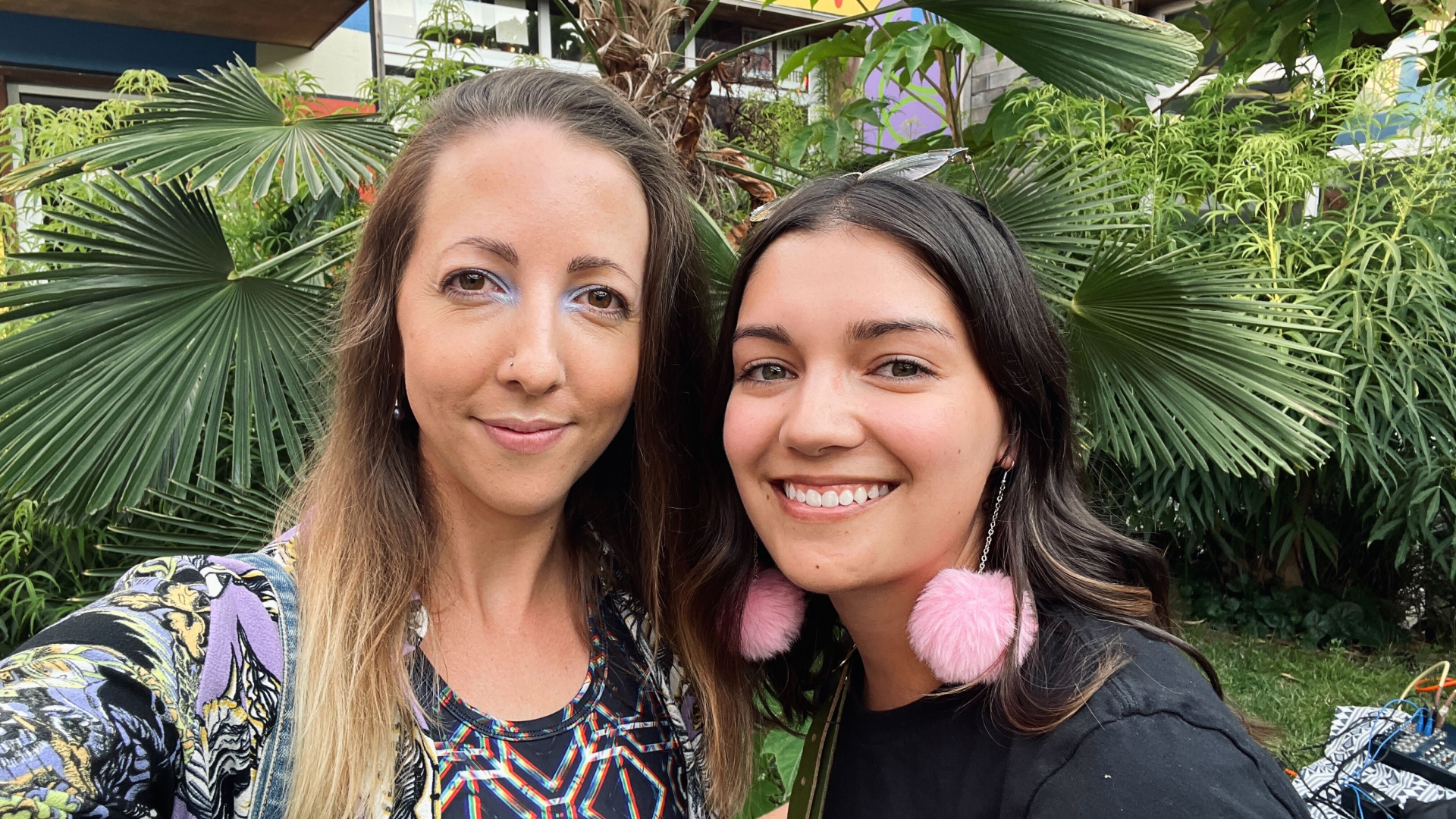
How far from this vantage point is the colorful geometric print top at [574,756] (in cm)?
119

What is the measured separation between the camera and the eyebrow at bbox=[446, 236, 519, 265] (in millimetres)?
1278

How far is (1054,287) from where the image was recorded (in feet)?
8.86

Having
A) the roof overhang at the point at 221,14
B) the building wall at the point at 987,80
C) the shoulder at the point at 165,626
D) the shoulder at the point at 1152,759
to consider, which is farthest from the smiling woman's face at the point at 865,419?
the building wall at the point at 987,80

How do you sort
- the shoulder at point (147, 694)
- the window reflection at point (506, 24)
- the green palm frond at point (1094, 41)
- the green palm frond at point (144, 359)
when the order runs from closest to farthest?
the shoulder at point (147, 694)
the green palm frond at point (144, 359)
the green palm frond at point (1094, 41)
the window reflection at point (506, 24)

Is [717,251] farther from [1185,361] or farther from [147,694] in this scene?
[147,694]

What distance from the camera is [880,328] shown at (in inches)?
47.9

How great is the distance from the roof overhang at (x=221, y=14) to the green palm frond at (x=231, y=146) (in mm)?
3055

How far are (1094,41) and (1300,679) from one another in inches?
128

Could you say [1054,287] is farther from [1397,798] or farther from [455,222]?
[455,222]

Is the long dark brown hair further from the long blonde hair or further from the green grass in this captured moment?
the green grass

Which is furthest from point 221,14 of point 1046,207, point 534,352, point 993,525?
point 993,525

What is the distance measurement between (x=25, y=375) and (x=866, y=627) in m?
1.90

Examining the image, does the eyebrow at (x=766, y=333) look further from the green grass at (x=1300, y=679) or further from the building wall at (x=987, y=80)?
the building wall at (x=987, y=80)

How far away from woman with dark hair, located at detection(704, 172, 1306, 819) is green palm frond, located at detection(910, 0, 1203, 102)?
1.55 meters
